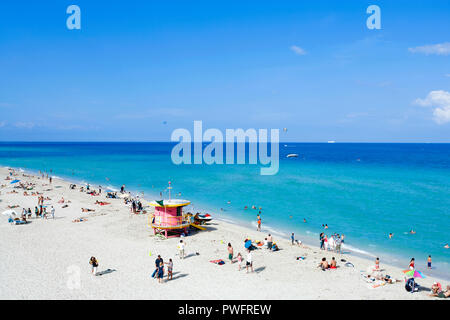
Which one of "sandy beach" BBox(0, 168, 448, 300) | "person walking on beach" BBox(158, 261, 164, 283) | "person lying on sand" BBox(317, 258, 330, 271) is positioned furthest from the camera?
"person lying on sand" BBox(317, 258, 330, 271)

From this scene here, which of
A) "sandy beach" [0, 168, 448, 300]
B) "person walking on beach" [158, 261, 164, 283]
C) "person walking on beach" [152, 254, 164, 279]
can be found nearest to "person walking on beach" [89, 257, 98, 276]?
"sandy beach" [0, 168, 448, 300]

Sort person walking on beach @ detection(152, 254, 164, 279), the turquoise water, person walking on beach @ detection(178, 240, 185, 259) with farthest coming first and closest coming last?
the turquoise water, person walking on beach @ detection(178, 240, 185, 259), person walking on beach @ detection(152, 254, 164, 279)

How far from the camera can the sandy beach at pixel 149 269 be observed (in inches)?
559

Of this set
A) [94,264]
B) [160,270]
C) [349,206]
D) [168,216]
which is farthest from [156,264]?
[349,206]

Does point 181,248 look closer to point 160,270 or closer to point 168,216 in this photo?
point 160,270

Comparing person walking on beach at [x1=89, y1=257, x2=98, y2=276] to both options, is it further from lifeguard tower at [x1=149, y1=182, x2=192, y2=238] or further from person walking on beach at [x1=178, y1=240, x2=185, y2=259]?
lifeguard tower at [x1=149, y1=182, x2=192, y2=238]

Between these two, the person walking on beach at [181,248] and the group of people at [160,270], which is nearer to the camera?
the group of people at [160,270]

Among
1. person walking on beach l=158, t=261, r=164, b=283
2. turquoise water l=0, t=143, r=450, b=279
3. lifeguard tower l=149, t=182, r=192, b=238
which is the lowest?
turquoise water l=0, t=143, r=450, b=279

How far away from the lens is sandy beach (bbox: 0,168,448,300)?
559 inches

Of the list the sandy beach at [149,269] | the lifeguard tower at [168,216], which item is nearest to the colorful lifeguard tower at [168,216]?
the lifeguard tower at [168,216]

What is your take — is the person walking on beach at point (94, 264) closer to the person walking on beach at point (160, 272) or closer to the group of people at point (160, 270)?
the group of people at point (160, 270)

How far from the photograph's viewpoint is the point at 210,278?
52.2ft

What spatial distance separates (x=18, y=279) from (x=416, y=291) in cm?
1980

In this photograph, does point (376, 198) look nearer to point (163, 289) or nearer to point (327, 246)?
point (327, 246)
